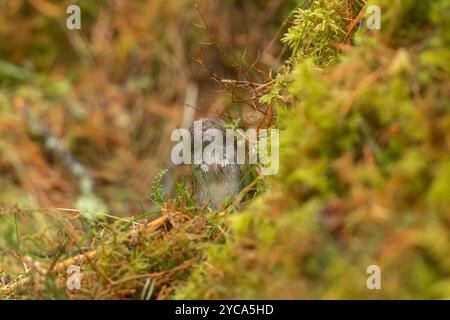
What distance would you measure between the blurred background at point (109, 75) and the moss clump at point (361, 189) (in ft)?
9.87

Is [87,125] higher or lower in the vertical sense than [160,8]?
lower

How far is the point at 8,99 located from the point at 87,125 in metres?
0.55

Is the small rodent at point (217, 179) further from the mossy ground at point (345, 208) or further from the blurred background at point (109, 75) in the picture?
the blurred background at point (109, 75)

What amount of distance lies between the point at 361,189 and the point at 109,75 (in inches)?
150

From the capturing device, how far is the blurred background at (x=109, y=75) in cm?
470

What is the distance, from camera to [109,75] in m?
5.05

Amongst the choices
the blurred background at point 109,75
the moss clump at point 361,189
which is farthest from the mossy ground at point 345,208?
the blurred background at point 109,75

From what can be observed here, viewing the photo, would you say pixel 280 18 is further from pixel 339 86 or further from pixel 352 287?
pixel 352 287

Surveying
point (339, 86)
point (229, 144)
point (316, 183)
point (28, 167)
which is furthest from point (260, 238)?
point (28, 167)

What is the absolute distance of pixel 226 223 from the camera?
1.84m

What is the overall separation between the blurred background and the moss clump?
3009 mm

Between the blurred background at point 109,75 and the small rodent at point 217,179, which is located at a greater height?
the blurred background at point 109,75

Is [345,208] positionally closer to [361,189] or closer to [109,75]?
[361,189]

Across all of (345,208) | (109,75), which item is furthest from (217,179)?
(109,75)
